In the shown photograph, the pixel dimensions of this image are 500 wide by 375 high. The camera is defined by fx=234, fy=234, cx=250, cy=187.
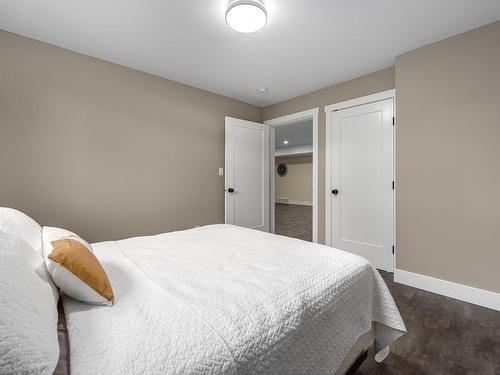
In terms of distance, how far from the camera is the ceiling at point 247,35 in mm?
1854

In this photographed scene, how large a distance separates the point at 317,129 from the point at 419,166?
1498mm

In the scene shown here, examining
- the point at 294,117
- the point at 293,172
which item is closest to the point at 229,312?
the point at 294,117

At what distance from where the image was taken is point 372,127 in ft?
9.82

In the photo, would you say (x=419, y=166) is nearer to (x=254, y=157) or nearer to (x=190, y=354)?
(x=254, y=157)

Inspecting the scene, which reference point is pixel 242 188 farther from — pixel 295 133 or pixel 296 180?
pixel 296 180

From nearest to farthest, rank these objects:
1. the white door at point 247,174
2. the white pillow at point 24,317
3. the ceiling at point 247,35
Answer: the white pillow at point 24,317 → the ceiling at point 247,35 → the white door at point 247,174

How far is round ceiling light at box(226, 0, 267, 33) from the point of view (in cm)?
172

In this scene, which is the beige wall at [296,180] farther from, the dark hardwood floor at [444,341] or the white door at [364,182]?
the dark hardwood floor at [444,341]

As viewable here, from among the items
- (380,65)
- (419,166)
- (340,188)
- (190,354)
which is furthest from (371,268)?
(380,65)

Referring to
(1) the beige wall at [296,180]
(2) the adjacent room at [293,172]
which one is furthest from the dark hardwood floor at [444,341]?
(1) the beige wall at [296,180]

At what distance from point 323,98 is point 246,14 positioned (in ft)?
6.73

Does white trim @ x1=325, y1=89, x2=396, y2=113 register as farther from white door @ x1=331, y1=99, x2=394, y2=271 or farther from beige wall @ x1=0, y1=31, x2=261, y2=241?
beige wall @ x1=0, y1=31, x2=261, y2=241

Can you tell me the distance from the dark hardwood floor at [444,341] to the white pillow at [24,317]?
157 cm

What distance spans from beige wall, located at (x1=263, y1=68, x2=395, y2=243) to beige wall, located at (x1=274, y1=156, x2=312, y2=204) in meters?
5.81
